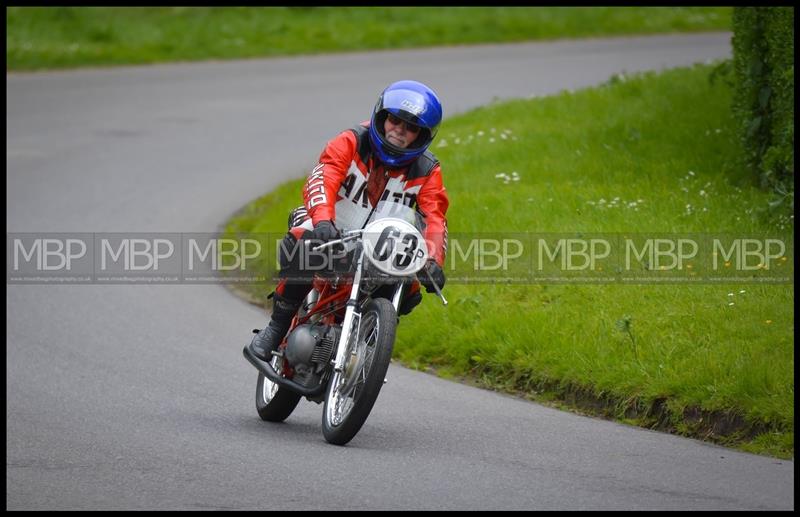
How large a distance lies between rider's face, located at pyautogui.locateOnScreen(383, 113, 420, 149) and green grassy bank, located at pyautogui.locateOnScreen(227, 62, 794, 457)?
88.0 inches

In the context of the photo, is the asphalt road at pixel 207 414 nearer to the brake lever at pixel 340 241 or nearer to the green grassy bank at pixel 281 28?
the brake lever at pixel 340 241

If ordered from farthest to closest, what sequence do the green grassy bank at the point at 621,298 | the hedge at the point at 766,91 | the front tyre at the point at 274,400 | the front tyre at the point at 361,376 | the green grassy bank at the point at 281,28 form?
the green grassy bank at the point at 281,28 < the hedge at the point at 766,91 < the green grassy bank at the point at 621,298 < the front tyre at the point at 274,400 < the front tyre at the point at 361,376

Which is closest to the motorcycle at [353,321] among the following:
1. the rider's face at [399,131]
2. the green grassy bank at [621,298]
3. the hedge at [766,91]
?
the rider's face at [399,131]

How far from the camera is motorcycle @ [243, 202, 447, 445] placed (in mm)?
7418

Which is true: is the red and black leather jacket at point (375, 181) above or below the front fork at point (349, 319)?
above

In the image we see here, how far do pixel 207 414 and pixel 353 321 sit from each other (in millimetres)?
1418

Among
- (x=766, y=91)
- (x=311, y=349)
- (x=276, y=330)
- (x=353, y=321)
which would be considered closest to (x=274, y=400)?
(x=276, y=330)

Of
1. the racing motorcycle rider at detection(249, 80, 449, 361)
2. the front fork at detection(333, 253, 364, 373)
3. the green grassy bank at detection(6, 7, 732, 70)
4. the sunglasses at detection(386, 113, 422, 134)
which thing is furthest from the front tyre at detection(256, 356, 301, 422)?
the green grassy bank at detection(6, 7, 732, 70)

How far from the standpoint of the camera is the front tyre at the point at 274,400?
8.28 m

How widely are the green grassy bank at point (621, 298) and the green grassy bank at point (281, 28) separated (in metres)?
10.1

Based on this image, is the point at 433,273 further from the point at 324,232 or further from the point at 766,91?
the point at 766,91

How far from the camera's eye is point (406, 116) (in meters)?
7.73

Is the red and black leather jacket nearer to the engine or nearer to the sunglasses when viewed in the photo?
the sunglasses

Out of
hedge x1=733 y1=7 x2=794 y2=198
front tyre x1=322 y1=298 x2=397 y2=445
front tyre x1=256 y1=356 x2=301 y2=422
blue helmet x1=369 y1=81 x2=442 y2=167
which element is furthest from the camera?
hedge x1=733 y1=7 x2=794 y2=198
